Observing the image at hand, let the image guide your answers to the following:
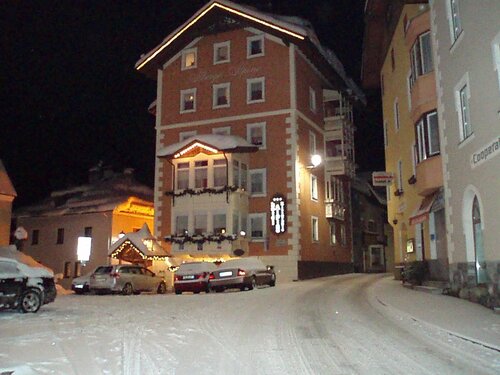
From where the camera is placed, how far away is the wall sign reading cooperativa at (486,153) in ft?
43.6

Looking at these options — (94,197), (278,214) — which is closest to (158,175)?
(278,214)

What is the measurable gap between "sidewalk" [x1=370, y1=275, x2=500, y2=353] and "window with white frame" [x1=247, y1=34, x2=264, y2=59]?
70.5 feet

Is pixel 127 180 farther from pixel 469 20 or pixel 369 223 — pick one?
pixel 469 20

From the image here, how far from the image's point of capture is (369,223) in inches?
2025

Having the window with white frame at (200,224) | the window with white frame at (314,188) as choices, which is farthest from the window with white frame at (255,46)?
the window with white frame at (200,224)

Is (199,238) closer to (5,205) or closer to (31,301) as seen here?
(5,205)

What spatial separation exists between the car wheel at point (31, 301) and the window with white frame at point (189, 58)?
2475 cm

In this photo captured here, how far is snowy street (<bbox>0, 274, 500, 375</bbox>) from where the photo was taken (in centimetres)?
761

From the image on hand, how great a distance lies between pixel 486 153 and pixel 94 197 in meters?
34.9

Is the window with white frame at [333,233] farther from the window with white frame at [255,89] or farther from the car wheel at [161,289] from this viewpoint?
the car wheel at [161,289]

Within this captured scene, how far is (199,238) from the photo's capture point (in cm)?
3244

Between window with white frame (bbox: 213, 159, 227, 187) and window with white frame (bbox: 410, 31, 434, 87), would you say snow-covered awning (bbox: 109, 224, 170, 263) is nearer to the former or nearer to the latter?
window with white frame (bbox: 213, 159, 227, 187)

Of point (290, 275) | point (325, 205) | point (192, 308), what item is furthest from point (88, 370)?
point (325, 205)

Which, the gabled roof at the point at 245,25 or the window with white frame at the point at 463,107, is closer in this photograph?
the window with white frame at the point at 463,107
